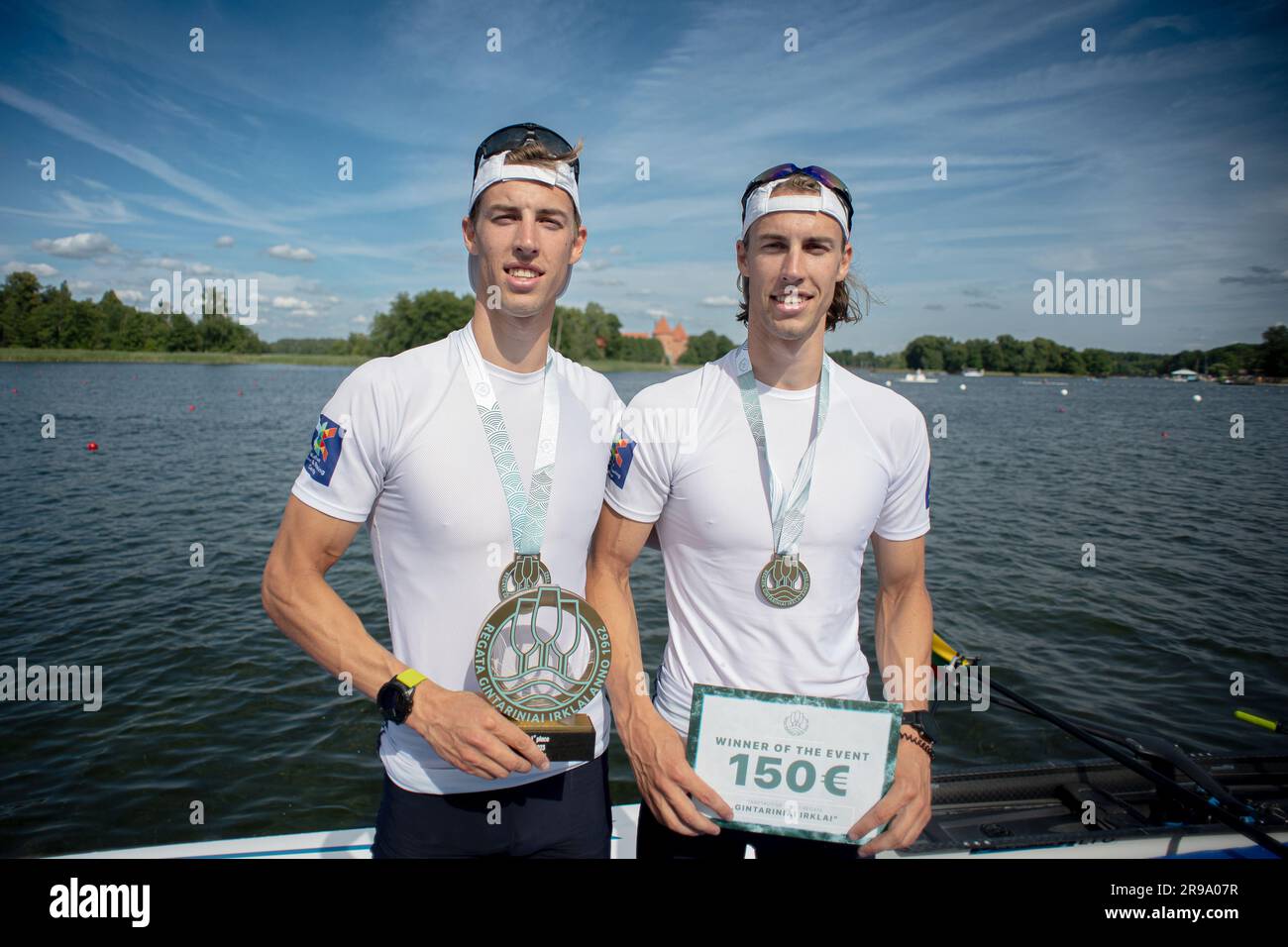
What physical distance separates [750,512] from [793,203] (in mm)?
1244

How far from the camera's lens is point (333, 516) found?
2555mm

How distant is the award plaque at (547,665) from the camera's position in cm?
248

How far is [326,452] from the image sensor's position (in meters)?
2.55

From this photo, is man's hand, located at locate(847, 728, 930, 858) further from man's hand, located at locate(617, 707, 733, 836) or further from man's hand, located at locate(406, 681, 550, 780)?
man's hand, located at locate(406, 681, 550, 780)

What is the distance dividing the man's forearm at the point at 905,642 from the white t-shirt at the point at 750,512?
15cm

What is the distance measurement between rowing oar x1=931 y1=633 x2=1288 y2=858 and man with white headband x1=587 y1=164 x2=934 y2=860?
223cm

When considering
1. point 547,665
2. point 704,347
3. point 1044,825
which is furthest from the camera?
point 704,347

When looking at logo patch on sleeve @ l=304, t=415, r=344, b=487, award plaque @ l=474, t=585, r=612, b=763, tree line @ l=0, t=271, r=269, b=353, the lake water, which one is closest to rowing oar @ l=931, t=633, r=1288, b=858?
award plaque @ l=474, t=585, r=612, b=763

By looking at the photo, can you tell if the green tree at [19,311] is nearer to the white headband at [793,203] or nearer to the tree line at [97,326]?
the tree line at [97,326]

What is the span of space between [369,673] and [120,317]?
129674mm

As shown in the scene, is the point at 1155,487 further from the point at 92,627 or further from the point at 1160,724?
the point at 92,627

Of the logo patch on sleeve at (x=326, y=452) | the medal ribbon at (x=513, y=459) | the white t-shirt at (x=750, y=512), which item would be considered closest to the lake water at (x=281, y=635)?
the white t-shirt at (x=750, y=512)

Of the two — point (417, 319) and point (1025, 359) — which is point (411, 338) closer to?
point (417, 319)

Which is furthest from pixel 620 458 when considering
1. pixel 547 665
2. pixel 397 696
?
pixel 397 696
